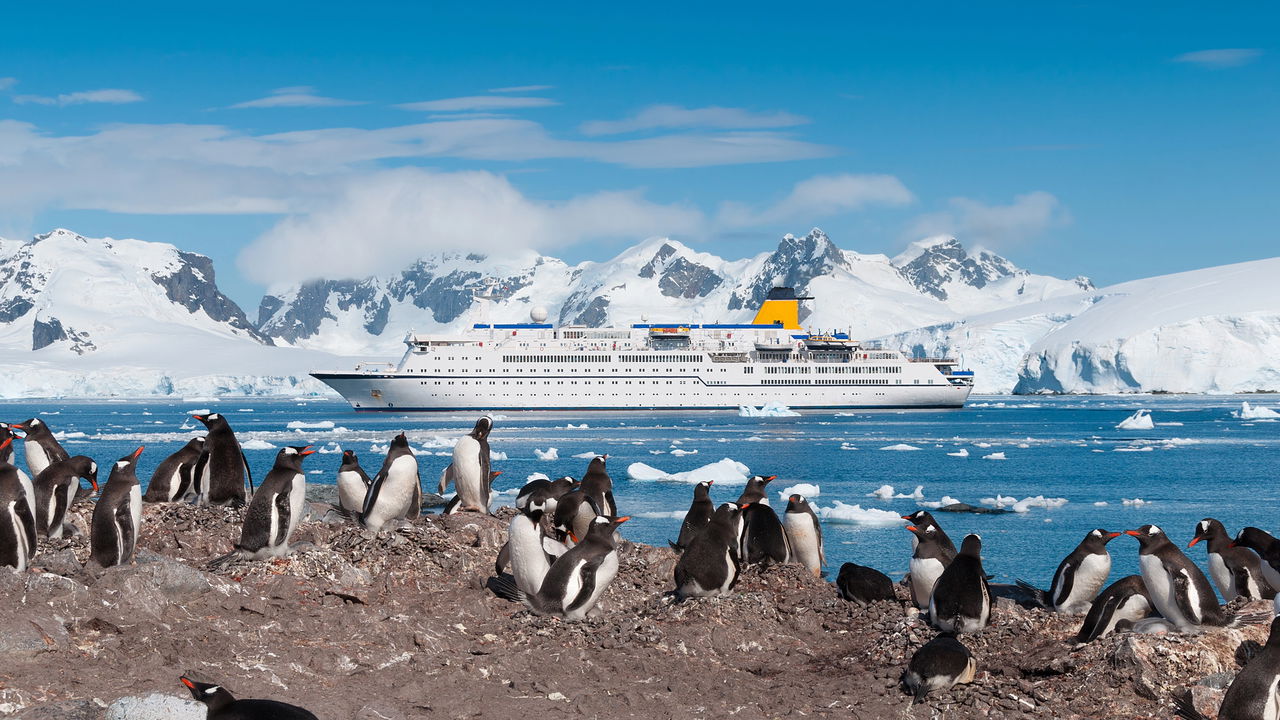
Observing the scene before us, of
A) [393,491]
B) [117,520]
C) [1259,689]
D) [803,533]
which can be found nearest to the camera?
[1259,689]

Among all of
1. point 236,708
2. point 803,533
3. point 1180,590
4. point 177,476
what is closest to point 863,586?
point 803,533

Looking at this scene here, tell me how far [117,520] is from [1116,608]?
7.26 metres

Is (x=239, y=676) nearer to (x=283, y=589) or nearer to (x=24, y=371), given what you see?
(x=283, y=589)

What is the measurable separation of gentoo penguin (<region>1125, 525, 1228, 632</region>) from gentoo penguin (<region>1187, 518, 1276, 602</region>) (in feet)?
6.18

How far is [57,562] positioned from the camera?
9523 mm

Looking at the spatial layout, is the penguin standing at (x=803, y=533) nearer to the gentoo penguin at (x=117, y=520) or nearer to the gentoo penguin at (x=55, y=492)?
the gentoo penguin at (x=117, y=520)

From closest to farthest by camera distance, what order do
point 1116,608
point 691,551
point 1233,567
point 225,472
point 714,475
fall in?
point 1116,608, point 691,551, point 1233,567, point 225,472, point 714,475

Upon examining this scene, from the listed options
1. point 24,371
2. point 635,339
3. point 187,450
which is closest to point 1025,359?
point 635,339

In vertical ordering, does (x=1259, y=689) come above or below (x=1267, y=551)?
below

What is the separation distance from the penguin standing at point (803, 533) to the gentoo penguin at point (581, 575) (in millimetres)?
3008

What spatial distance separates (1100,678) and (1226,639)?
0.93 meters

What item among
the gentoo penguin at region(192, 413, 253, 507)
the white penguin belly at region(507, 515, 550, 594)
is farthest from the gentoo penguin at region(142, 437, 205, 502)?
the white penguin belly at region(507, 515, 550, 594)

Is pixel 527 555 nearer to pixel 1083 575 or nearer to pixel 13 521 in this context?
pixel 13 521

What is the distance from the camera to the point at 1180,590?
8008 mm
